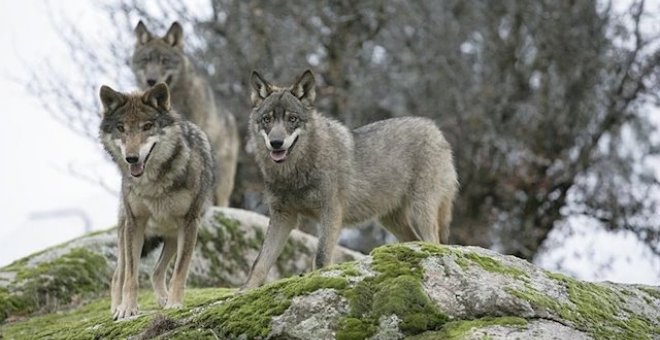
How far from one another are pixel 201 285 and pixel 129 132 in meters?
3.81

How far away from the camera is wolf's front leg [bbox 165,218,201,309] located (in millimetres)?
7965

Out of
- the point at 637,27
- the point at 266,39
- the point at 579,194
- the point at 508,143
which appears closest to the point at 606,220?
the point at 579,194

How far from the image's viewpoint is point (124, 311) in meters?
7.58

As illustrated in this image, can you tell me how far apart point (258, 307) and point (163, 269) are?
327 centimetres

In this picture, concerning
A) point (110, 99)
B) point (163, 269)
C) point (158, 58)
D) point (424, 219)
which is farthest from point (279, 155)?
point (158, 58)

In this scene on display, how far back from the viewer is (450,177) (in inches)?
398

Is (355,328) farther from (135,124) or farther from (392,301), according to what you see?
(135,124)

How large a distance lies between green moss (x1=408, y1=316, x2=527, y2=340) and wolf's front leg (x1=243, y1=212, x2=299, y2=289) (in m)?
2.71

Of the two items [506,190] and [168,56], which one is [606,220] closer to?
[506,190]

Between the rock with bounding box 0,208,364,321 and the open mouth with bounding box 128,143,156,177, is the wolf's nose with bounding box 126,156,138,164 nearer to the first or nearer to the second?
the open mouth with bounding box 128,143,156,177

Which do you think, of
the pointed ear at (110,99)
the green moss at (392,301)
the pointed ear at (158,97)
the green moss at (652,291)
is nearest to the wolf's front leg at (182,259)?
the pointed ear at (158,97)

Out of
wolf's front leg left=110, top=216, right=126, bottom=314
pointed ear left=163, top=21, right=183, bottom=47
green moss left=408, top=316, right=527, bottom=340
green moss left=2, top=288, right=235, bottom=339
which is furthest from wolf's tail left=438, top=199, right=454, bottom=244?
pointed ear left=163, top=21, right=183, bottom=47

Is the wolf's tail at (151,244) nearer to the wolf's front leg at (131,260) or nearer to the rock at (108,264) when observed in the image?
the rock at (108,264)

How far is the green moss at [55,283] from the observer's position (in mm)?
9789
